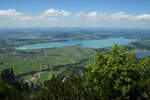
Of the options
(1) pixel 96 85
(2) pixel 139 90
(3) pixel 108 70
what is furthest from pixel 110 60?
(2) pixel 139 90

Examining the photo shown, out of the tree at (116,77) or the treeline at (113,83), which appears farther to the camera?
the treeline at (113,83)

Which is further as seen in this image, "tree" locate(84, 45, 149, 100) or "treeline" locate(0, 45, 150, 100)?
"treeline" locate(0, 45, 150, 100)

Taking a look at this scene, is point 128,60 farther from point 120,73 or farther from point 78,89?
point 78,89

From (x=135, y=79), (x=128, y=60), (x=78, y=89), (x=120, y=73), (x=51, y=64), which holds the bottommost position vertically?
(x=51, y=64)

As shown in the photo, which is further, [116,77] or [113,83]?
[113,83]

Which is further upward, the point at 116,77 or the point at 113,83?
the point at 116,77

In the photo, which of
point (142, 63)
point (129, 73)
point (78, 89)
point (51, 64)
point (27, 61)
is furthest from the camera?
point (27, 61)

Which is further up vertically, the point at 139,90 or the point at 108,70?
the point at 108,70

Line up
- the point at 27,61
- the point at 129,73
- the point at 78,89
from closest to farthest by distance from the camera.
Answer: the point at 129,73, the point at 78,89, the point at 27,61

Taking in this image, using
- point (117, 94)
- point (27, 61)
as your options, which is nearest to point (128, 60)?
point (117, 94)

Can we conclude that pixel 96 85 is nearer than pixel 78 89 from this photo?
Yes
